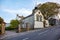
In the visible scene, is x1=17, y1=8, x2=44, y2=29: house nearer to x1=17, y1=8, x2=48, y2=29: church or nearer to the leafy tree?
x1=17, y1=8, x2=48, y2=29: church

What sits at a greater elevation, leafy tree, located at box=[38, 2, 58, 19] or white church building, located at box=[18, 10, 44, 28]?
leafy tree, located at box=[38, 2, 58, 19]

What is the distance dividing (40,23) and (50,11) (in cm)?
745

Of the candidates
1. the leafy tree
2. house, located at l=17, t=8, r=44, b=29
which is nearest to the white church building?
house, located at l=17, t=8, r=44, b=29

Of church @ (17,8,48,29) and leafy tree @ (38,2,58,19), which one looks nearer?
church @ (17,8,48,29)

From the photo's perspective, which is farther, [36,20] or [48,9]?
[48,9]

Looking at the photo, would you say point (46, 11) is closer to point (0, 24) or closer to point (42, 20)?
point (42, 20)

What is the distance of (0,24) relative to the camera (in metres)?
45.6

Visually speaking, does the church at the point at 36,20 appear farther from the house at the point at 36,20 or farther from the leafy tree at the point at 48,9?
the leafy tree at the point at 48,9

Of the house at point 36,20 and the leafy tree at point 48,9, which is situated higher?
the leafy tree at point 48,9

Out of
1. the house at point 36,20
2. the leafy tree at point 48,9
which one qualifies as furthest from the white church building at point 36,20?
the leafy tree at point 48,9

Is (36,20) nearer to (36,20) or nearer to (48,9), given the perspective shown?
(36,20)

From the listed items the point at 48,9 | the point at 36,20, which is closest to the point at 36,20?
the point at 36,20

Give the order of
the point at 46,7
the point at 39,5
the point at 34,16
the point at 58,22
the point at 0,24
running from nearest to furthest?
the point at 0,24
the point at 34,16
the point at 46,7
the point at 39,5
the point at 58,22

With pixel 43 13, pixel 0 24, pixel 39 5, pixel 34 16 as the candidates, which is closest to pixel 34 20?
pixel 34 16
